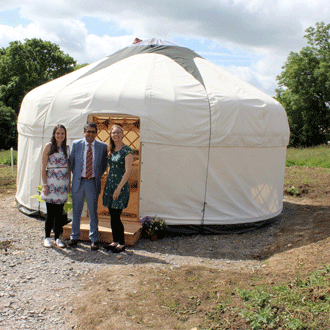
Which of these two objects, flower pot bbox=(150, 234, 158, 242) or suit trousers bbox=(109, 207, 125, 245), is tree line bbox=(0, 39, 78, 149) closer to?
flower pot bbox=(150, 234, 158, 242)

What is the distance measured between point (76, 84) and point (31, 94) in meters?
0.93

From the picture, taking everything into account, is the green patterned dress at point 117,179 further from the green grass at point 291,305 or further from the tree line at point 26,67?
the tree line at point 26,67

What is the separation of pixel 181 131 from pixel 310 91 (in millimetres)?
19664

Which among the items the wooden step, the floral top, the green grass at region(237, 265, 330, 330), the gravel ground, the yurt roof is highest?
the yurt roof

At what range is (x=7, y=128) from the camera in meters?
20.2

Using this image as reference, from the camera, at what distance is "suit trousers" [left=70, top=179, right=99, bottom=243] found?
A: 3980 mm

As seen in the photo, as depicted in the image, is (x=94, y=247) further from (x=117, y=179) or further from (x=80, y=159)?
(x=80, y=159)

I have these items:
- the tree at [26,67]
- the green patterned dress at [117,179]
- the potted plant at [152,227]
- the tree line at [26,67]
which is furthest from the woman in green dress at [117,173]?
the tree at [26,67]

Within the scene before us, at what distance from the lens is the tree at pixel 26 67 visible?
73.5 ft

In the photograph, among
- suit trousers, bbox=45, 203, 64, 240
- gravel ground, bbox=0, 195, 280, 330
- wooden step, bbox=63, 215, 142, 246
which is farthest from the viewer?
wooden step, bbox=63, 215, 142, 246

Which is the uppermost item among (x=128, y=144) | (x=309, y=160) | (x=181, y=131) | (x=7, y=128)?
(x=181, y=131)

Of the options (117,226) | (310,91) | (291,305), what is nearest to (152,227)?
(117,226)

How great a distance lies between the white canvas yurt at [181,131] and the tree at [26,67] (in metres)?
18.6

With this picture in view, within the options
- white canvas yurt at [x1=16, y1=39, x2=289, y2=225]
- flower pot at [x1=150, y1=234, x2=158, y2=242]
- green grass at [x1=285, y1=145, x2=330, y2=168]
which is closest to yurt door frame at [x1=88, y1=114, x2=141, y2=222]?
white canvas yurt at [x1=16, y1=39, x2=289, y2=225]
